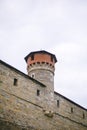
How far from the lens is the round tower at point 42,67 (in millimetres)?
25422

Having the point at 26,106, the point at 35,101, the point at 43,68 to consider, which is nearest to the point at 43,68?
the point at 43,68

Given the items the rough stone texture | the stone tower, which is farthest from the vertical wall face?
the rough stone texture

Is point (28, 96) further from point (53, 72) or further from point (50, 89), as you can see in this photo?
point (53, 72)

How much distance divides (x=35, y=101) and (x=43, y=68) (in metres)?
4.07

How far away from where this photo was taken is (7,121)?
19.8m

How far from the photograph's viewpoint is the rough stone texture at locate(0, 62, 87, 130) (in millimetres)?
20203

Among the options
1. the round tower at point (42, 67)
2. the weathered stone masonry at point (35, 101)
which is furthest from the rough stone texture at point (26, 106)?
the round tower at point (42, 67)

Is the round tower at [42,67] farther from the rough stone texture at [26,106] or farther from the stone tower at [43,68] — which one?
the rough stone texture at [26,106]

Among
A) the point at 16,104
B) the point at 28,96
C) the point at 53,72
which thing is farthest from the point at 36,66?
the point at 16,104

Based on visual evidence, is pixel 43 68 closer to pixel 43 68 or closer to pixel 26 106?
pixel 43 68

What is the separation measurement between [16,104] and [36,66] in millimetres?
6096

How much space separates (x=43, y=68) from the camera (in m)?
25.7

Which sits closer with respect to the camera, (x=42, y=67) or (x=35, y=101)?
(x=35, y=101)

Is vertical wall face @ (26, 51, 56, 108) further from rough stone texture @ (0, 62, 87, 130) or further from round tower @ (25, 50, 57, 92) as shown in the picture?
rough stone texture @ (0, 62, 87, 130)
